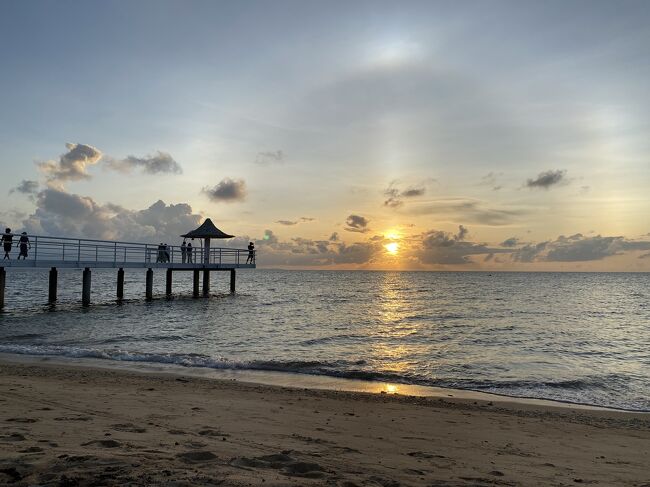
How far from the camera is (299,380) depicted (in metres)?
11.8

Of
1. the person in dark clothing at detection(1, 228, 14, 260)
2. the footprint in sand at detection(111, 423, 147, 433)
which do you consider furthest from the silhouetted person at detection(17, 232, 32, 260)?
the footprint in sand at detection(111, 423, 147, 433)

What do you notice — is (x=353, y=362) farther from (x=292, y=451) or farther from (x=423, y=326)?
(x=423, y=326)

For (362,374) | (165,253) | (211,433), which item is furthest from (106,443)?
(165,253)

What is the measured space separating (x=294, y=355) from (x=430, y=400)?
21.3ft

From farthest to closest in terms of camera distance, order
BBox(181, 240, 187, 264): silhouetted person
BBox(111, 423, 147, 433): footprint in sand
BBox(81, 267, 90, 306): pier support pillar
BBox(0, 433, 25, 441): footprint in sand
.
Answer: BBox(181, 240, 187, 264): silhouetted person
BBox(81, 267, 90, 306): pier support pillar
BBox(111, 423, 147, 433): footprint in sand
BBox(0, 433, 25, 441): footprint in sand

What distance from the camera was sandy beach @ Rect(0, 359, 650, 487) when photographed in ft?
14.9

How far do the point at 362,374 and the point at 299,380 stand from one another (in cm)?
180

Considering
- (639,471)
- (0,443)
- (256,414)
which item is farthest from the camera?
(256,414)

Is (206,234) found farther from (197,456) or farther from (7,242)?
(197,456)

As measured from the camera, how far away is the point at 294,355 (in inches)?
603

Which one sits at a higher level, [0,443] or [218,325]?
[0,443]

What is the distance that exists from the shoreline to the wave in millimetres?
280

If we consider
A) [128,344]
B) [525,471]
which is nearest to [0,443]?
[525,471]

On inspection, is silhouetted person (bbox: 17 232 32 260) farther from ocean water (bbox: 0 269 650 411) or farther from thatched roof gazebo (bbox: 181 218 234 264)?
thatched roof gazebo (bbox: 181 218 234 264)
